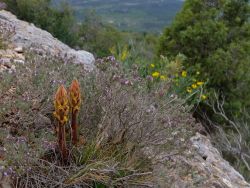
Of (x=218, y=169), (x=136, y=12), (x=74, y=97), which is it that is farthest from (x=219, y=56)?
(x=136, y=12)

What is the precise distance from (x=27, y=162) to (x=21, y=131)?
0.40m

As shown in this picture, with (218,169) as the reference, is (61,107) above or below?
above

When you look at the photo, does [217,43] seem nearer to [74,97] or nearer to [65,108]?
[74,97]

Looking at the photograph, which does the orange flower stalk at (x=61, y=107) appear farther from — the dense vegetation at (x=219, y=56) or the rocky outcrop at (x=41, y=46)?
the dense vegetation at (x=219, y=56)

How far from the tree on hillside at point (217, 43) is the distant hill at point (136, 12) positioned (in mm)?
44879

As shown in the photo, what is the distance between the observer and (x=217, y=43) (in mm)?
9656

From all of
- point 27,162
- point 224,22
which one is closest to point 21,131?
point 27,162

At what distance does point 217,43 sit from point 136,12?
61.7m

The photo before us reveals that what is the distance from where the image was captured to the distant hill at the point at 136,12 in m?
57.5

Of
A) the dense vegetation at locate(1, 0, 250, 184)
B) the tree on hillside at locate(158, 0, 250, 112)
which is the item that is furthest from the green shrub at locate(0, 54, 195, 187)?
the tree on hillside at locate(158, 0, 250, 112)

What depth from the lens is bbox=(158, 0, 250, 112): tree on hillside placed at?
948 centimetres

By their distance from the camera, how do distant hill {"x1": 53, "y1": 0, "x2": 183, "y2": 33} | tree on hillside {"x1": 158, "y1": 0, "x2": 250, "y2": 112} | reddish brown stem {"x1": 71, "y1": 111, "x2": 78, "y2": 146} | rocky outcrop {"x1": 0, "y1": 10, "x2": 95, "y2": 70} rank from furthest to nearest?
distant hill {"x1": 53, "y1": 0, "x2": 183, "y2": 33} < tree on hillside {"x1": 158, "y1": 0, "x2": 250, "y2": 112} < rocky outcrop {"x1": 0, "y1": 10, "x2": 95, "y2": 70} < reddish brown stem {"x1": 71, "y1": 111, "x2": 78, "y2": 146}

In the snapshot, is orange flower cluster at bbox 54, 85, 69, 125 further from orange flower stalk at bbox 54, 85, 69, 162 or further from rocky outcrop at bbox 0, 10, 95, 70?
rocky outcrop at bbox 0, 10, 95, 70

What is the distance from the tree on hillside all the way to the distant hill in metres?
44.9
